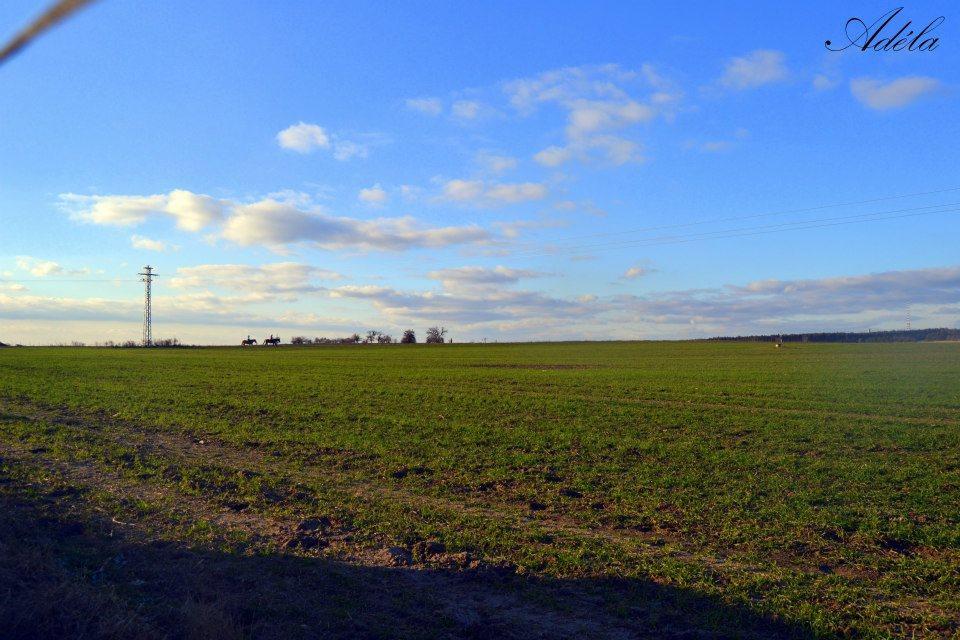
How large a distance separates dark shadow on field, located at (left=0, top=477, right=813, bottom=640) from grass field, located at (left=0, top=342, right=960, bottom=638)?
0.03m

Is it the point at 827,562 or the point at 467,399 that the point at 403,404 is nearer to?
the point at 467,399

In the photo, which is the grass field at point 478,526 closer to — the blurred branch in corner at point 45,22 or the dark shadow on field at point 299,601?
the dark shadow on field at point 299,601

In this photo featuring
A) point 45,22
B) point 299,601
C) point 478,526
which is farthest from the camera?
point 478,526

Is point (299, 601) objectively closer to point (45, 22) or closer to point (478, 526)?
point (478, 526)

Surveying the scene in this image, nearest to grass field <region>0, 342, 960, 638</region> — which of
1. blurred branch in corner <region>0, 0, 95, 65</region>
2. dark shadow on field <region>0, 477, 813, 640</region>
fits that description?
dark shadow on field <region>0, 477, 813, 640</region>

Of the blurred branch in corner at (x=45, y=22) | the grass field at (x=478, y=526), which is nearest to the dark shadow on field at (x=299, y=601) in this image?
the grass field at (x=478, y=526)

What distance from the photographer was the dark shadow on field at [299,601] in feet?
18.2

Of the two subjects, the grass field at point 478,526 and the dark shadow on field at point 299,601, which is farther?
the grass field at point 478,526

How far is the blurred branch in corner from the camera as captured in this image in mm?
1387

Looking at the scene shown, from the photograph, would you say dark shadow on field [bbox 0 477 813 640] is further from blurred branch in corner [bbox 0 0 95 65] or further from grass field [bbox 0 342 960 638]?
blurred branch in corner [bbox 0 0 95 65]

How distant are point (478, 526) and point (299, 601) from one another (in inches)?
131

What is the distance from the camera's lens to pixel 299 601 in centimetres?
654

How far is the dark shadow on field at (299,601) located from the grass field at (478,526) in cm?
3

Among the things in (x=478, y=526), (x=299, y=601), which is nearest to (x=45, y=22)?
(x=299, y=601)
